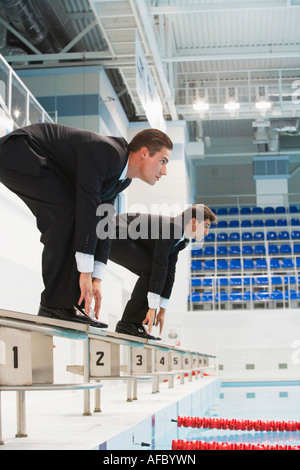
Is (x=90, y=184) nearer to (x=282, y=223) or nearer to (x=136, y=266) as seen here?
(x=136, y=266)

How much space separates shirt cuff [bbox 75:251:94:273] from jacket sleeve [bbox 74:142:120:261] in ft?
0.05

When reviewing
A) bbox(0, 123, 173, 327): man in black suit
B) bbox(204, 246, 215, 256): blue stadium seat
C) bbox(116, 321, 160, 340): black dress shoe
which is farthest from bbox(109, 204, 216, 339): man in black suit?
bbox(204, 246, 215, 256): blue stadium seat

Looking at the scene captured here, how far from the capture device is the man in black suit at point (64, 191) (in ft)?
7.30

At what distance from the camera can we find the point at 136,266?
4.24 metres

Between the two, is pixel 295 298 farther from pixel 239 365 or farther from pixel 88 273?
pixel 88 273

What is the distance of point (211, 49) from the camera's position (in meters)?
12.8

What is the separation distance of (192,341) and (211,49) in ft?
21.8

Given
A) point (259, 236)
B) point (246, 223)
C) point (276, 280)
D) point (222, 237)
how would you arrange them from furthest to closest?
point (246, 223) < point (222, 237) < point (259, 236) < point (276, 280)

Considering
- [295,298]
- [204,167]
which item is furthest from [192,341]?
[204,167]

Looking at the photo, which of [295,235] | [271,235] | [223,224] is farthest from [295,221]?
[223,224]

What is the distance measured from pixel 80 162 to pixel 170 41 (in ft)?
32.6

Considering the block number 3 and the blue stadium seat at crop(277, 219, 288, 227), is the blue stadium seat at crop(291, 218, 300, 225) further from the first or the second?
the block number 3

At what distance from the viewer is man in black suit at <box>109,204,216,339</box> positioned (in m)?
4.02

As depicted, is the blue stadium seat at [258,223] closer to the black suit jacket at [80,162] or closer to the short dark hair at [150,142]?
the short dark hair at [150,142]
